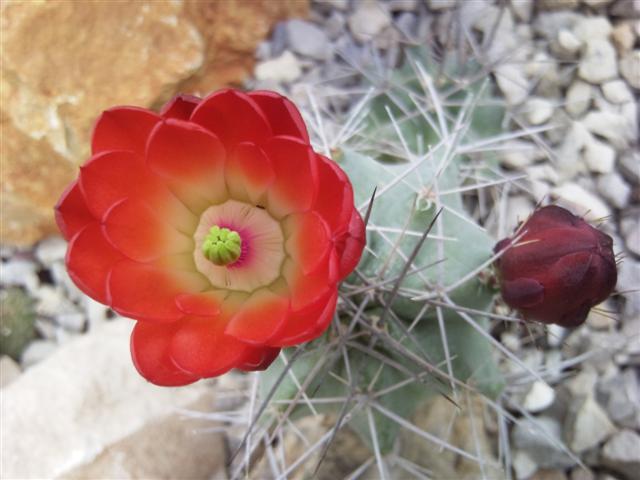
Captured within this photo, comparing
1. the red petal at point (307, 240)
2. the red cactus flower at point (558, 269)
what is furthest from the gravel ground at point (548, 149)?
the red petal at point (307, 240)

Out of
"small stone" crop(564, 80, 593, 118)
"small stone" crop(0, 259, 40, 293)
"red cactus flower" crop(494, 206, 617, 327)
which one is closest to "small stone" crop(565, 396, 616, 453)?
"red cactus flower" crop(494, 206, 617, 327)

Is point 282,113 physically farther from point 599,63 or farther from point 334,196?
point 599,63

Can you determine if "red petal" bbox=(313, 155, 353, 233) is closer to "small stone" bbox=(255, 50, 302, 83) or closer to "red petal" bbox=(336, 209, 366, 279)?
"red petal" bbox=(336, 209, 366, 279)

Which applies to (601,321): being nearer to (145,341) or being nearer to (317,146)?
(317,146)

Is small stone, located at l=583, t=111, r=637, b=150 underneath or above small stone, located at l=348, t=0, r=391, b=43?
underneath

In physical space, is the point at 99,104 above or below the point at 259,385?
above

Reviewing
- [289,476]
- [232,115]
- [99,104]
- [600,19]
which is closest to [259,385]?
[289,476]

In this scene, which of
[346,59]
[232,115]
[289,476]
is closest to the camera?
[232,115]
